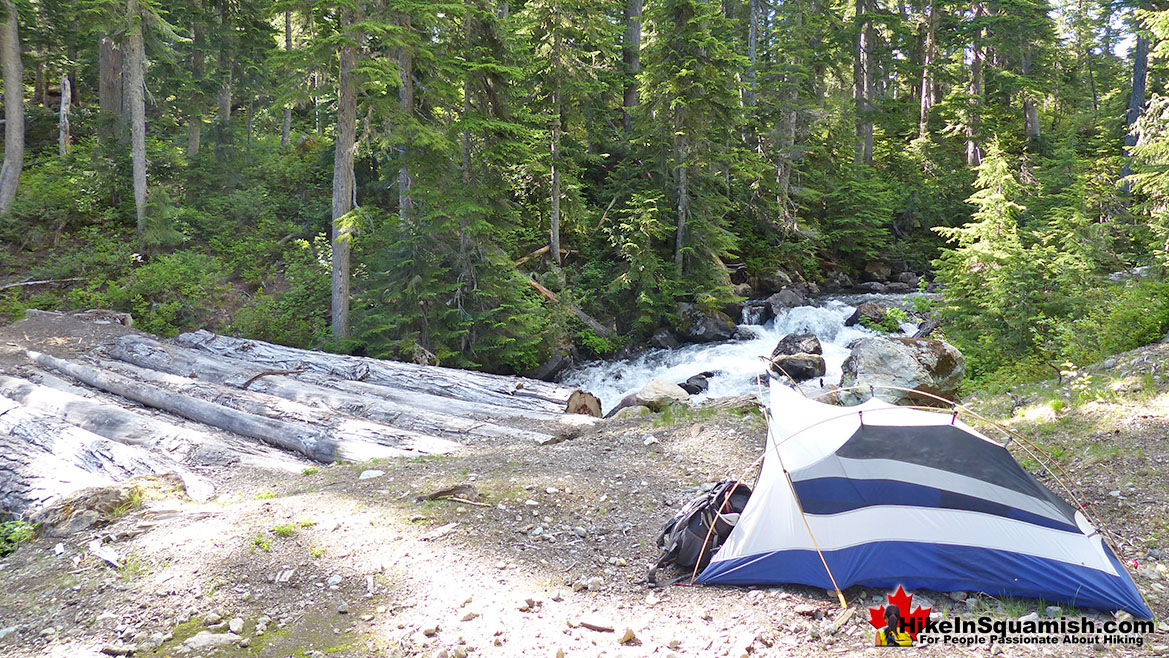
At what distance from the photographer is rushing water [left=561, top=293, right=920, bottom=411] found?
13583 millimetres

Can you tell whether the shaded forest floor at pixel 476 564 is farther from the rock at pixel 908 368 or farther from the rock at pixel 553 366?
the rock at pixel 553 366

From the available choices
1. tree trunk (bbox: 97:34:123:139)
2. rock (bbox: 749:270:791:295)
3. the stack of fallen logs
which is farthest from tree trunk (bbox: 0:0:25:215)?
rock (bbox: 749:270:791:295)

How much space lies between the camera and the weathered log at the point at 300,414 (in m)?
8.52

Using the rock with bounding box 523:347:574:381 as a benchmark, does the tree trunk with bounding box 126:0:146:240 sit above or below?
above

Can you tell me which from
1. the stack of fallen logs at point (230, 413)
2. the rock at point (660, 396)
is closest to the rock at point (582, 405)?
the stack of fallen logs at point (230, 413)

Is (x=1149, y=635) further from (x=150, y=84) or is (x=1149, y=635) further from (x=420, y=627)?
(x=150, y=84)

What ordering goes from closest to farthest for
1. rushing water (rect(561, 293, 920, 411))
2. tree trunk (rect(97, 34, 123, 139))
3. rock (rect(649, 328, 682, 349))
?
1. rushing water (rect(561, 293, 920, 411))
2. rock (rect(649, 328, 682, 349))
3. tree trunk (rect(97, 34, 123, 139))

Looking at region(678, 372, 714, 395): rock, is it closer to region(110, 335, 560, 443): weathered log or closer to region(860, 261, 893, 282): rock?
region(110, 335, 560, 443): weathered log

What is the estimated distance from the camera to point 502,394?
1053 cm

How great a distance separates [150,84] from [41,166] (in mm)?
4319

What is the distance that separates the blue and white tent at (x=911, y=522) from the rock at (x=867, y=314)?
13223 millimetres

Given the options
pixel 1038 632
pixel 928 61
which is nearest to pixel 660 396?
pixel 1038 632

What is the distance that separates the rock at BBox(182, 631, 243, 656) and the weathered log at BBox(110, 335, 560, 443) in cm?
482

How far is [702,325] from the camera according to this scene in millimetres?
17031
